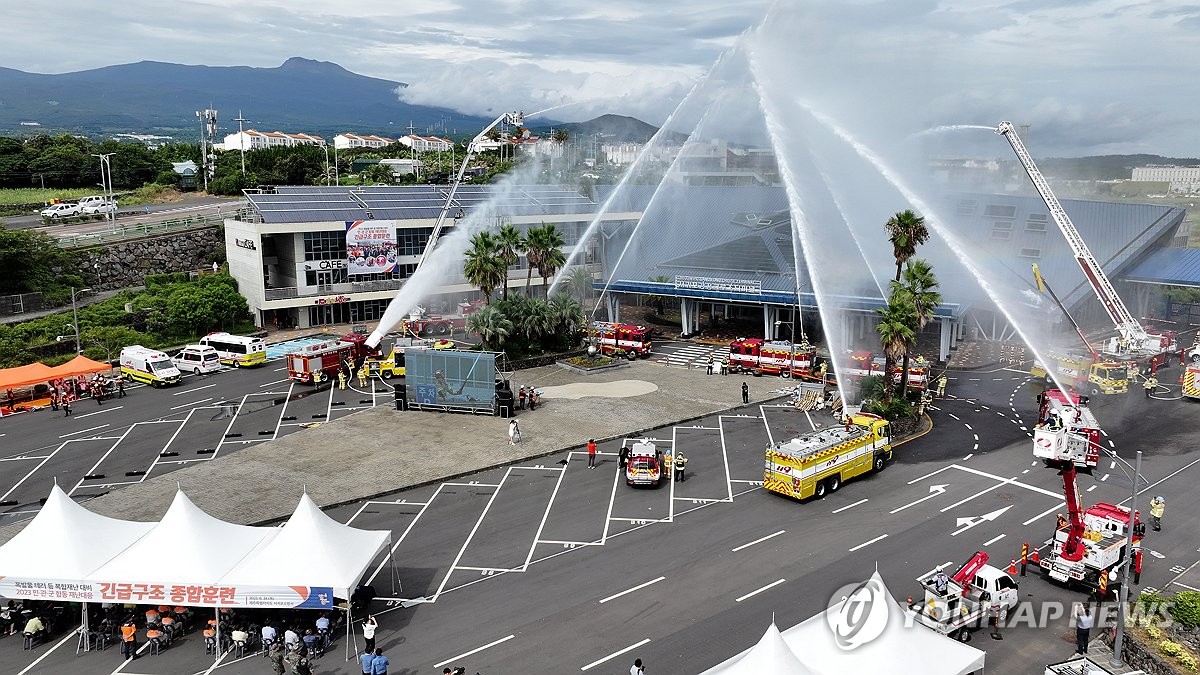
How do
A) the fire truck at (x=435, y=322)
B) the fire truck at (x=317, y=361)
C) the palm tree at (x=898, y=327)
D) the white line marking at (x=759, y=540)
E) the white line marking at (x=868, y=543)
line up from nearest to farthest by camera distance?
the white line marking at (x=868, y=543) < the white line marking at (x=759, y=540) < the palm tree at (x=898, y=327) < the fire truck at (x=317, y=361) < the fire truck at (x=435, y=322)

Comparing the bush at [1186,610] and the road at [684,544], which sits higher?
the bush at [1186,610]

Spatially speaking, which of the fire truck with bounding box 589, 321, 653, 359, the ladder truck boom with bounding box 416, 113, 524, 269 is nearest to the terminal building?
the ladder truck boom with bounding box 416, 113, 524, 269

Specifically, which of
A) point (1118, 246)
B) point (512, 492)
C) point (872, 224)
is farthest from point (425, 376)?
point (1118, 246)

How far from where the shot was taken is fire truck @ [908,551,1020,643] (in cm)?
2391

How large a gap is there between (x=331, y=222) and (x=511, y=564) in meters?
52.4

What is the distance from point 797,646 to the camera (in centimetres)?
1986

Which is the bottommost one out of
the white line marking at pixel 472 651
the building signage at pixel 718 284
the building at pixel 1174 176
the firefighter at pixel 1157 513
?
the white line marking at pixel 472 651

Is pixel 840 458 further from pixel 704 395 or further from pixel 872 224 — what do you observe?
pixel 872 224

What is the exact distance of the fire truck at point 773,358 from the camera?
55656 mm

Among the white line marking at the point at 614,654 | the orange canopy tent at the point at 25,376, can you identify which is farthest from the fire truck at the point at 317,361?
the white line marking at the point at 614,654

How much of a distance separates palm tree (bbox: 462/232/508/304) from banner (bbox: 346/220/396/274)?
18159mm

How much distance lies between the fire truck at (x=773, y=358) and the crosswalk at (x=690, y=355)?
12.2 feet

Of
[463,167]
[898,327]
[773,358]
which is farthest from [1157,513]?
[463,167]

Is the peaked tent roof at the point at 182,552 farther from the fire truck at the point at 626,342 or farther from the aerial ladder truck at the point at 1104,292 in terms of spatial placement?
the aerial ladder truck at the point at 1104,292
